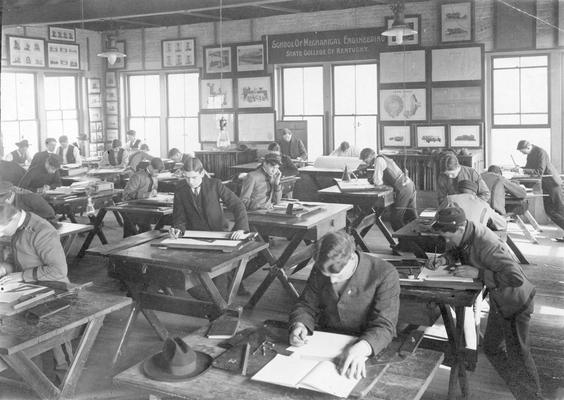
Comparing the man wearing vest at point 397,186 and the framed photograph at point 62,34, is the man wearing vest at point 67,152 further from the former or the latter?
the man wearing vest at point 397,186

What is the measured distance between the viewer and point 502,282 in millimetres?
3711

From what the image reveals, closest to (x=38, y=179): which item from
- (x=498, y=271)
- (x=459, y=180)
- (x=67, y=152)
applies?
(x=67, y=152)

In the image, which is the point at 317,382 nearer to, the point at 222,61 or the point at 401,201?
the point at 401,201

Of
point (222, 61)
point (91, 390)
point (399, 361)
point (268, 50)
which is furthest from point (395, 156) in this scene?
point (399, 361)

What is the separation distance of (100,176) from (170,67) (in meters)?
4.14

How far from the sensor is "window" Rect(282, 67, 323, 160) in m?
12.0

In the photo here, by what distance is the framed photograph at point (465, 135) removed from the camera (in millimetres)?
10570

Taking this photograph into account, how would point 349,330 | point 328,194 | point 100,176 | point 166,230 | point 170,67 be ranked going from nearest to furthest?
point 349,330
point 166,230
point 328,194
point 100,176
point 170,67

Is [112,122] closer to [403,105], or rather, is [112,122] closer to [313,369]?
[403,105]

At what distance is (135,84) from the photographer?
14094 mm

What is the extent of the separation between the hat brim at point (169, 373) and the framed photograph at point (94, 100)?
11904 mm

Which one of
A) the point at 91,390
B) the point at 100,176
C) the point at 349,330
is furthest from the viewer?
the point at 100,176

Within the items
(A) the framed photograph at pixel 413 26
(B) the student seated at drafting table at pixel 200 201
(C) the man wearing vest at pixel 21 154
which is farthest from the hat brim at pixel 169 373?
(A) the framed photograph at pixel 413 26

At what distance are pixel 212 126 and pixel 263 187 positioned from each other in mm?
7190
